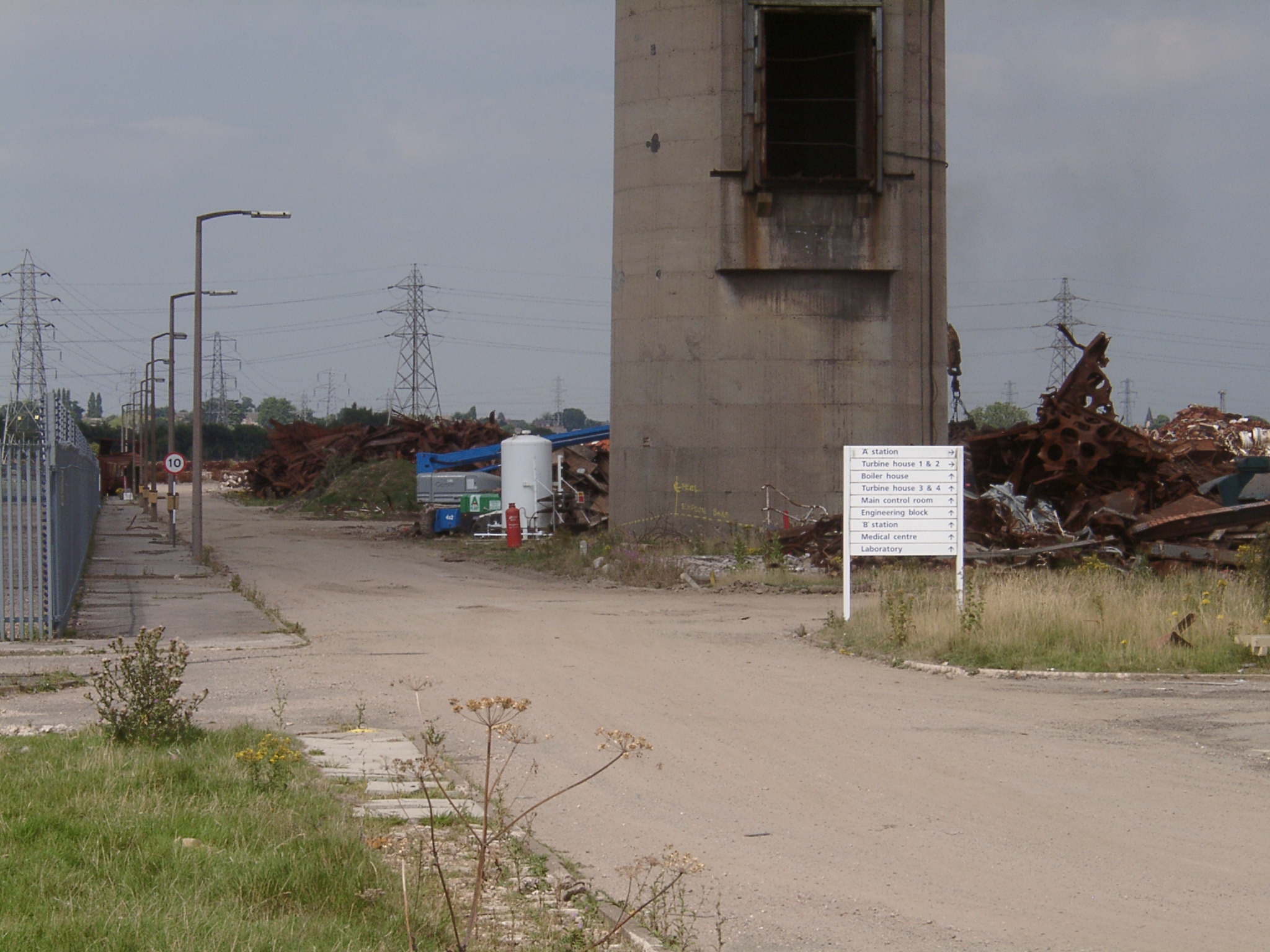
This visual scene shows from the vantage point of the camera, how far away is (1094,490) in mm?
28141

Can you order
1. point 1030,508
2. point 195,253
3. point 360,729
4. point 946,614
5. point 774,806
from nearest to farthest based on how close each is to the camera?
1. point 774,806
2. point 360,729
3. point 946,614
4. point 1030,508
5. point 195,253

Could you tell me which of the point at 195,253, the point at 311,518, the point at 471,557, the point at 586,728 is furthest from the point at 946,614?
the point at 311,518

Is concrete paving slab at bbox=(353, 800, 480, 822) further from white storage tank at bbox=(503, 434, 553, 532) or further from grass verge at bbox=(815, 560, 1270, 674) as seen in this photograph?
white storage tank at bbox=(503, 434, 553, 532)

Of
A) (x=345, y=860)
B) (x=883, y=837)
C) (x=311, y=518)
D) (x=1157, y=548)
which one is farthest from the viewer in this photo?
(x=311, y=518)

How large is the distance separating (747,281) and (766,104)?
346 centimetres

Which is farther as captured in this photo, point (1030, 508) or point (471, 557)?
point (471, 557)

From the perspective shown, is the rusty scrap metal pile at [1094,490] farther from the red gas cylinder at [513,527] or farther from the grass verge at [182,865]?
the grass verge at [182,865]

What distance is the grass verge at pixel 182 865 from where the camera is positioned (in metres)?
4.94

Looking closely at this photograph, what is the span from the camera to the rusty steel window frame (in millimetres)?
26125

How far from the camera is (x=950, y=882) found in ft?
20.8

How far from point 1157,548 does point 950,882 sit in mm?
17012

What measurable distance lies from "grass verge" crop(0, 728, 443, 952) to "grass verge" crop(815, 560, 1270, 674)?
8346mm

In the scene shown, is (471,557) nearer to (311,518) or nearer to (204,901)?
(311,518)

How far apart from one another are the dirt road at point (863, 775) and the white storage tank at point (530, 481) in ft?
64.3
